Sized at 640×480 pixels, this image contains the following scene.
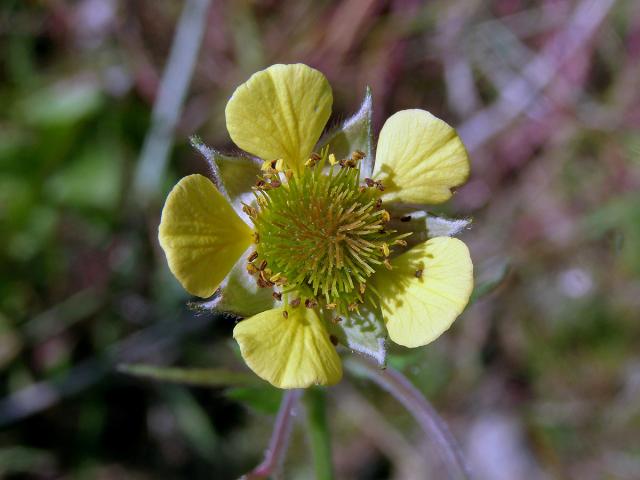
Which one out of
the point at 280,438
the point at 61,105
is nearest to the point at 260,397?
the point at 280,438

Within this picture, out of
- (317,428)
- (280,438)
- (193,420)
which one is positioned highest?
(280,438)

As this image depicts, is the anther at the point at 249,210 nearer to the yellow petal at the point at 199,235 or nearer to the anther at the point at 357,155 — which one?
the yellow petal at the point at 199,235

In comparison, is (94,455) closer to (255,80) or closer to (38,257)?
(38,257)

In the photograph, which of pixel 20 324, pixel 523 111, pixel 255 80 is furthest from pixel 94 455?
pixel 523 111

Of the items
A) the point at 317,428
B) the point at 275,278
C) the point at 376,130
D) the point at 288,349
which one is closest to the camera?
the point at 288,349

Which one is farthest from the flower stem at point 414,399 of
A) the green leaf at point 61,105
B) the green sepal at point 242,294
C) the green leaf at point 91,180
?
the green leaf at point 61,105

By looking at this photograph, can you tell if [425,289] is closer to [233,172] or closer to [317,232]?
[317,232]
